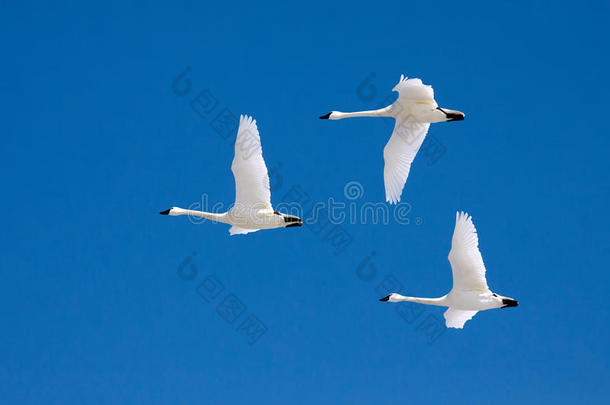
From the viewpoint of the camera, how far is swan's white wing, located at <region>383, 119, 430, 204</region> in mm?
35188

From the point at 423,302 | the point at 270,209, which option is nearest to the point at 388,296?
the point at 423,302

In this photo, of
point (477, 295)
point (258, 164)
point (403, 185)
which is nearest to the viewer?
point (258, 164)

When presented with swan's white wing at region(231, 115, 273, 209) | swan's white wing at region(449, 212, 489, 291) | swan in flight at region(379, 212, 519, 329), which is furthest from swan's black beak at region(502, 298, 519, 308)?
swan's white wing at region(231, 115, 273, 209)

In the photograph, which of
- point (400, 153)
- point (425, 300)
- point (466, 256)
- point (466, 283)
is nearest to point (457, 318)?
point (466, 283)

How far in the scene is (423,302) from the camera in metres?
35.2

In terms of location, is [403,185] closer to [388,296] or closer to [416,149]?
[416,149]

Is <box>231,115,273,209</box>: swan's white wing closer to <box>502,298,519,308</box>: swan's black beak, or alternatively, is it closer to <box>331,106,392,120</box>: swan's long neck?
<box>331,106,392,120</box>: swan's long neck

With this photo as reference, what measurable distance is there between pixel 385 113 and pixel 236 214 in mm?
6647

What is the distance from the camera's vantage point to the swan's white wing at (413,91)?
3244 centimetres

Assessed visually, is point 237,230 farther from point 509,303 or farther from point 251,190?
point 509,303

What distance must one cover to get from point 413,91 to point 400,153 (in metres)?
2.98

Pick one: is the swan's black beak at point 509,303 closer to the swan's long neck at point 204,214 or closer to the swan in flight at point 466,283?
the swan in flight at point 466,283

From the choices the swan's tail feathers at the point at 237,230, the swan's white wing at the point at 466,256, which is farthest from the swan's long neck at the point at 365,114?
the swan's tail feathers at the point at 237,230

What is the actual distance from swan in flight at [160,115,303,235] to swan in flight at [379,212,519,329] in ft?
16.0
